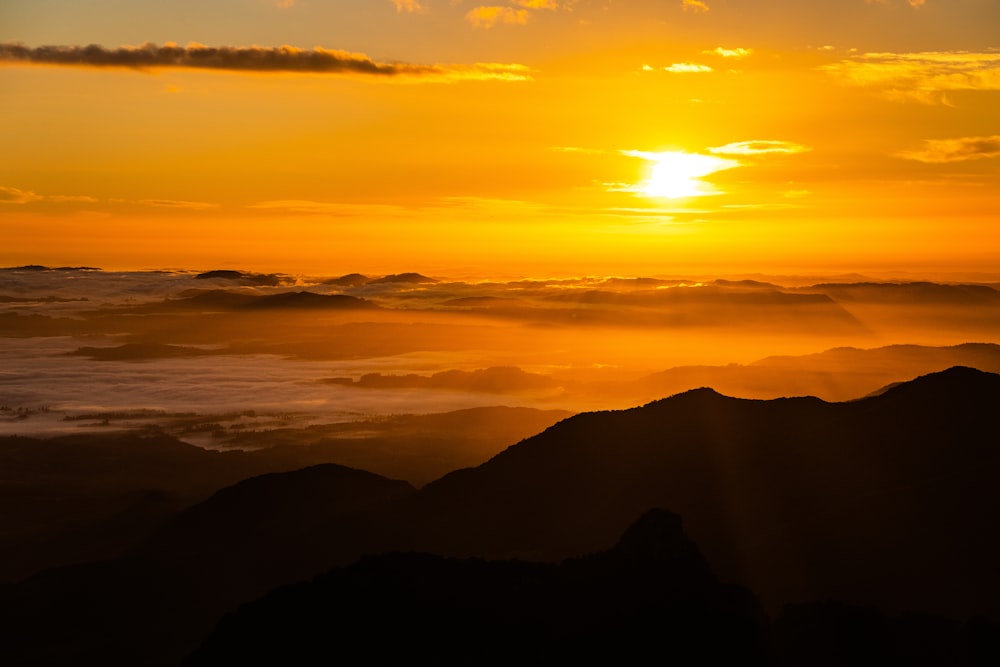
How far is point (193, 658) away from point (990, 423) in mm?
63254

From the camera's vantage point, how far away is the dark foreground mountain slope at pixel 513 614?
157 feet

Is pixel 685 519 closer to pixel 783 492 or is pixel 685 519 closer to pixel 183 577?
pixel 783 492

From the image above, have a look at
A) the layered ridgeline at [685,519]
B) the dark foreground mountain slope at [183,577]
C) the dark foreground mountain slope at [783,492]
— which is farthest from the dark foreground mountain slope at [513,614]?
the dark foreground mountain slope at [183,577]

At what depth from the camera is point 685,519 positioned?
7550 cm

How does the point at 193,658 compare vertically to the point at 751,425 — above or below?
below

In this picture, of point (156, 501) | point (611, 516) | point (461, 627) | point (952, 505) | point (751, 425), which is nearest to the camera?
point (461, 627)

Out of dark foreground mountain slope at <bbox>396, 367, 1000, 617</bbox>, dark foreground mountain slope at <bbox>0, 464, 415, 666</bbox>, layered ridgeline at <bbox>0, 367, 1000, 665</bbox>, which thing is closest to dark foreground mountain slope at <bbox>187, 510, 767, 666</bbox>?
layered ridgeline at <bbox>0, 367, 1000, 665</bbox>

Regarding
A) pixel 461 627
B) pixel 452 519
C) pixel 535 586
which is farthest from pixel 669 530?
pixel 452 519

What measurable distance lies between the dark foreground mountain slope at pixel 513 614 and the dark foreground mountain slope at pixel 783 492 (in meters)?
14.7

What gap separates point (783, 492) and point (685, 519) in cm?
960

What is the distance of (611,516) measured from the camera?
7675 centimetres

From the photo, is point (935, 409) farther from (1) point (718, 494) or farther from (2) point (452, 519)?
(2) point (452, 519)

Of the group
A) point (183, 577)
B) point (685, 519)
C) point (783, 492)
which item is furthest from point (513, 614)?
point (183, 577)

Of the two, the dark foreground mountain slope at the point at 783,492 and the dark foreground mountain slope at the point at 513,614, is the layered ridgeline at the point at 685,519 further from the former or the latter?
the dark foreground mountain slope at the point at 513,614
